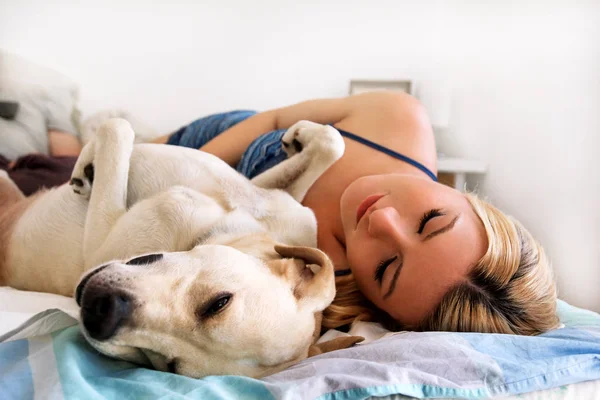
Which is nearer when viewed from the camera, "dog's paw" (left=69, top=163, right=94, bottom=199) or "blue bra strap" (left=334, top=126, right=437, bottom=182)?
"dog's paw" (left=69, top=163, right=94, bottom=199)

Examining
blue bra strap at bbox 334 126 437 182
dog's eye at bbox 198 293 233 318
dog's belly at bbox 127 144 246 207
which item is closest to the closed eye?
dog's eye at bbox 198 293 233 318

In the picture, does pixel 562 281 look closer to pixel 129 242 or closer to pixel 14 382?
pixel 129 242

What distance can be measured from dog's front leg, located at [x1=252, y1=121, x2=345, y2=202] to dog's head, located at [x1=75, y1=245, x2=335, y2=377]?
18.9 inches

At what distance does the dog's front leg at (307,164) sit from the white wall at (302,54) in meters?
1.19

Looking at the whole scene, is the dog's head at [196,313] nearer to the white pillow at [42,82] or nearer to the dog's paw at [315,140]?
the dog's paw at [315,140]

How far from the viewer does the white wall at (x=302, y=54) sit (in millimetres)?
2264

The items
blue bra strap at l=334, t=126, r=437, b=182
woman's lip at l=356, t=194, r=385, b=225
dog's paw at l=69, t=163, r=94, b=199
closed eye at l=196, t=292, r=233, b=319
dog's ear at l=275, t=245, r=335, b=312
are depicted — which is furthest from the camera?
blue bra strap at l=334, t=126, r=437, b=182

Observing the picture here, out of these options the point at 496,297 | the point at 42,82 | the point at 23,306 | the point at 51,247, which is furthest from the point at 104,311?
the point at 42,82

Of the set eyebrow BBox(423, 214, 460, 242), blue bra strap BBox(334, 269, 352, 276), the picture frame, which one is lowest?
blue bra strap BBox(334, 269, 352, 276)

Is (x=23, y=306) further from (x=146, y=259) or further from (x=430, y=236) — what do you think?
(x=430, y=236)

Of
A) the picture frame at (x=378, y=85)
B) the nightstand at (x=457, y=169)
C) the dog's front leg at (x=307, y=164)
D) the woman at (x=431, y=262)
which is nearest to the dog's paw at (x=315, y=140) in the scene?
the dog's front leg at (x=307, y=164)

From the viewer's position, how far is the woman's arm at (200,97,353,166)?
1812 mm

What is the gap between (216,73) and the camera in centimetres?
258

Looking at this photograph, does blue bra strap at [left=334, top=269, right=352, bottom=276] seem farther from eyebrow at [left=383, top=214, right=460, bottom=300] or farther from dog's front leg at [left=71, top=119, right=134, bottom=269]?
dog's front leg at [left=71, top=119, right=134, bottom=269]
